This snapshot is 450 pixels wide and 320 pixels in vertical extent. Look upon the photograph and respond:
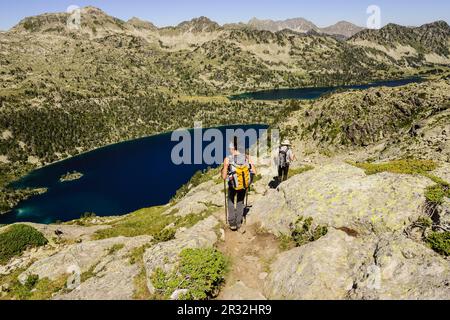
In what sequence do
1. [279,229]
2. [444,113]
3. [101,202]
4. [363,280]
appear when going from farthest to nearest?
[101,202]
[444,113]
[279,229]
[363,280]

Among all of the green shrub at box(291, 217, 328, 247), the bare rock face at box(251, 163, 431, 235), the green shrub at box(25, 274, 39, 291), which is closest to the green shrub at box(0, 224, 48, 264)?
the green shrub at box(25, 274, 39, 291)

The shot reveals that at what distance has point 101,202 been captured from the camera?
6329 inches

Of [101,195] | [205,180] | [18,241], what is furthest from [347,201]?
[101,195]

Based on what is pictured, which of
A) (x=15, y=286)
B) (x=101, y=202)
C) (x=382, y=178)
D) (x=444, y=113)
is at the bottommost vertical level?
(x=101, y=202)

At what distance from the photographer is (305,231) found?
762 inches

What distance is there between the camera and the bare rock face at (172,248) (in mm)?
16656

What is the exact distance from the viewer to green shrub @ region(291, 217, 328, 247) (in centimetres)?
1858

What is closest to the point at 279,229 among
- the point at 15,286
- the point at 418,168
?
the point at 418,168

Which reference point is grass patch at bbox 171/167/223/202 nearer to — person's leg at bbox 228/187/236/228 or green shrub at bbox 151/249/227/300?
person's leg at bbox 228/187/236/228

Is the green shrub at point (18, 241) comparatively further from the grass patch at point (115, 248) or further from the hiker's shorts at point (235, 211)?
the hiker's shorts at point (235, 211)

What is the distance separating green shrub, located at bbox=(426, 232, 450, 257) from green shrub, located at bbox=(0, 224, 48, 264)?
1262 inches

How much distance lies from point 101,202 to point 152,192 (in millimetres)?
24605

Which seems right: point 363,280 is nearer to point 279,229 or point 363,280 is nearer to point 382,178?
point 279,229

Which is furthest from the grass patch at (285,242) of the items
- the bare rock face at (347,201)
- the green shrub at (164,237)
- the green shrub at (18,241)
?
the green shrub at (18,241)
